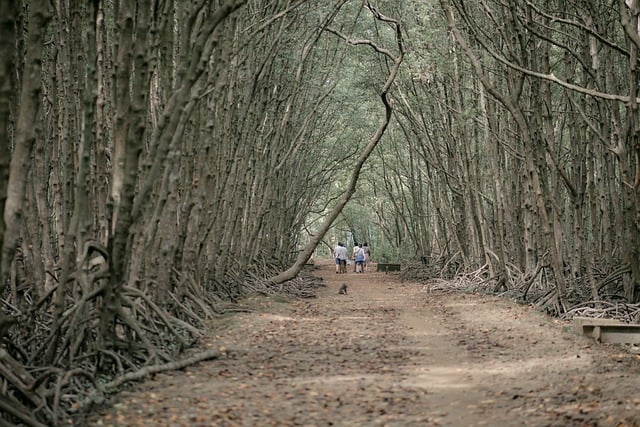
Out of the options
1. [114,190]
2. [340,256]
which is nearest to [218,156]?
[114,190]

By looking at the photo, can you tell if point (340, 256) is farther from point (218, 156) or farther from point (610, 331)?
point (610, 331)

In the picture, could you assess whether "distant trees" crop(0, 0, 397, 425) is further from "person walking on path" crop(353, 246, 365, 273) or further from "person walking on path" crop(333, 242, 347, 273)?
"person walking on path" crop(353, 246, 365, 273)

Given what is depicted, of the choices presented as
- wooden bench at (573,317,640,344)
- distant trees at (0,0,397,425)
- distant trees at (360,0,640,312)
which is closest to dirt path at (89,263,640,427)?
wooden bench at (573,317,640,344)

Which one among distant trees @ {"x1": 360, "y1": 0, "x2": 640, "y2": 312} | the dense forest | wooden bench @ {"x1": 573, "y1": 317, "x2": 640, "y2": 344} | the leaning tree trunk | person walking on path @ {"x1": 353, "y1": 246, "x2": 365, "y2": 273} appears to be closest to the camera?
the dense forest

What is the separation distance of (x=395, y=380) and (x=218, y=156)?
692 cm

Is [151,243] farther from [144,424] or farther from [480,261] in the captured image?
[480,261]

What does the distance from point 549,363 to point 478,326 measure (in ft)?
13.4

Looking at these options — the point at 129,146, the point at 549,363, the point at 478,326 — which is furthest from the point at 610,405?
the point at 478,326

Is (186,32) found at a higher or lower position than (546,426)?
higher

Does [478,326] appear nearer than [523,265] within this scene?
Yes

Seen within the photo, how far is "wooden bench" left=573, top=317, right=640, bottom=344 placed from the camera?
402 inches

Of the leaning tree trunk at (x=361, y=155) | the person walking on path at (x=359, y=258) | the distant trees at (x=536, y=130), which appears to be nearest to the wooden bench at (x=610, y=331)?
the distant trees at (x=536, y=130)

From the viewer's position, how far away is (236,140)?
49.5 feet

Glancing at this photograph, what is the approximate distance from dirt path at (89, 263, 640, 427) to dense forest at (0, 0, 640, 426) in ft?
2.23
